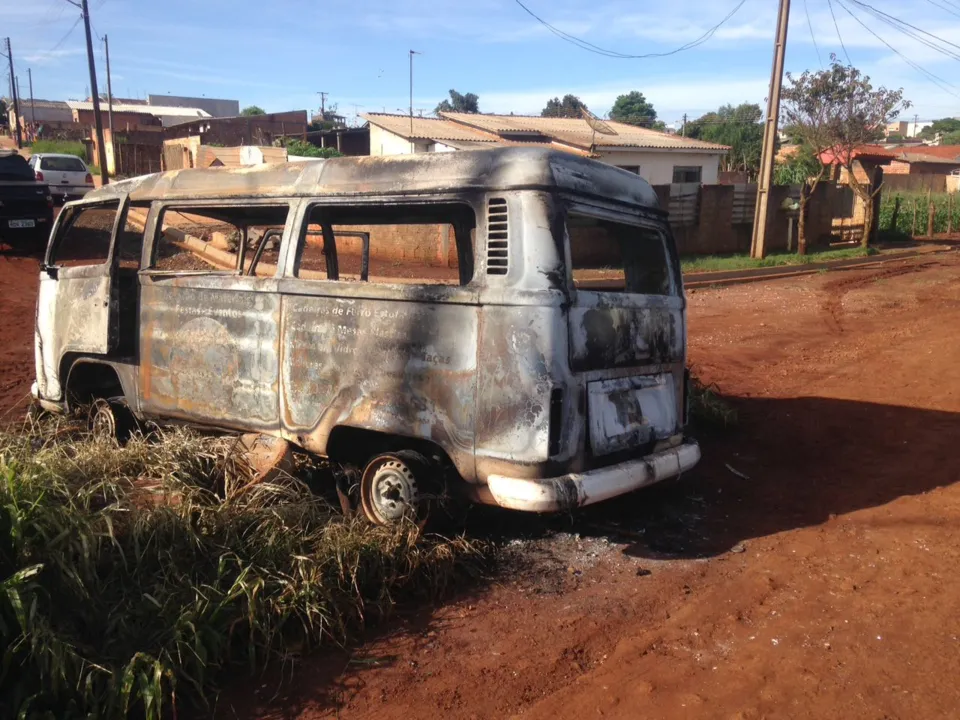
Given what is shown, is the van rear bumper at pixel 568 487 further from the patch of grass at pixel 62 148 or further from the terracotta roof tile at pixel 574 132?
the patch of grass at pixel 62 148

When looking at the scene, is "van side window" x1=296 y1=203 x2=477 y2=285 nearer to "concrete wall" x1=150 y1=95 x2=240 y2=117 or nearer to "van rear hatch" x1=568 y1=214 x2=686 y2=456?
"van rear hatch" x1=568 y1=214 x2=686 y2=456

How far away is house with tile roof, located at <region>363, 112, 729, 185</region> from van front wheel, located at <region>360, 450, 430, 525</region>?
22.1m

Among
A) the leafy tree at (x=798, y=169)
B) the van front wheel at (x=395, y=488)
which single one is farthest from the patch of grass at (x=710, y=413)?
the leafy tree at (x=798, y=169)

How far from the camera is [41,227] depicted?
15.6 metres

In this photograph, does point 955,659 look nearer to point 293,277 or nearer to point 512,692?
point 512,692

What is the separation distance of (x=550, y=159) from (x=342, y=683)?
2.53m

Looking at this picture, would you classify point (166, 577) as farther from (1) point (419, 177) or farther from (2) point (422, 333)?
(1) point (419, 177)

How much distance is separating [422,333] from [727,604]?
195 cm

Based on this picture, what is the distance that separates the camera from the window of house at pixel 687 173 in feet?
102

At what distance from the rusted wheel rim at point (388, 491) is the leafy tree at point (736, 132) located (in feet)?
142

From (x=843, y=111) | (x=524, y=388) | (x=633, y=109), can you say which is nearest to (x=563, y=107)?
(x=633, y=109)

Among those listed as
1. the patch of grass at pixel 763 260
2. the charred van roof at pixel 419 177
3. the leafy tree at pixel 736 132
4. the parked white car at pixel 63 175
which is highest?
the leafy tree at pixel 736 132

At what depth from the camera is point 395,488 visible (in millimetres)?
4176

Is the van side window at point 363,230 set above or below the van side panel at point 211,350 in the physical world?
above
